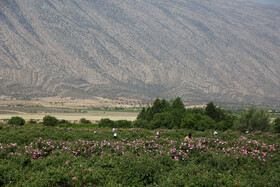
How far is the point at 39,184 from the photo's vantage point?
32.7ft

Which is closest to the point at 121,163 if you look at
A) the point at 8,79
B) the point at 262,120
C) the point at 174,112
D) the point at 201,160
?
the point at 201,160

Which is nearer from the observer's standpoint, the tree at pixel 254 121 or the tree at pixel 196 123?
the tree at pixel 254 121

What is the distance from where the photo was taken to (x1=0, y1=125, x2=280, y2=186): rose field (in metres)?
10.5

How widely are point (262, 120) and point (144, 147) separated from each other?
27.9 meters

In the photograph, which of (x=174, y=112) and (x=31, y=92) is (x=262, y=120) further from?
(x=31, y=92)

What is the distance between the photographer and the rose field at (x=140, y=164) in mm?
10539

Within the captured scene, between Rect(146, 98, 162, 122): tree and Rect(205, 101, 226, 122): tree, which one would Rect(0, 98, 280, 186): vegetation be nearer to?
→ Rect(146, 98, 162, 122): tree

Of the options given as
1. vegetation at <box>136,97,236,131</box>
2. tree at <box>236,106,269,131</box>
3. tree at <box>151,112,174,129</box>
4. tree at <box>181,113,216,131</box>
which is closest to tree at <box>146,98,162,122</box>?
vegetation at <box>136,97,236,131</box>

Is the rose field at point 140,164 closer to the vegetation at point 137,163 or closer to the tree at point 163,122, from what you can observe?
the vegetation at point 137,163

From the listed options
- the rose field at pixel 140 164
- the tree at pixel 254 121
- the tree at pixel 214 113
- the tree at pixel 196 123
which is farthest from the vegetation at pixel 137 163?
the tree at pixel 214 113

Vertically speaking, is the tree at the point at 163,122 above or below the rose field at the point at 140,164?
below

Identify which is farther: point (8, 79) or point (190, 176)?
point (8, 79)

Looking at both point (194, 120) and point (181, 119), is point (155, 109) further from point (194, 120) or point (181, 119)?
point (194, 120)

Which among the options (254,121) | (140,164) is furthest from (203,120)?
(140,164)
